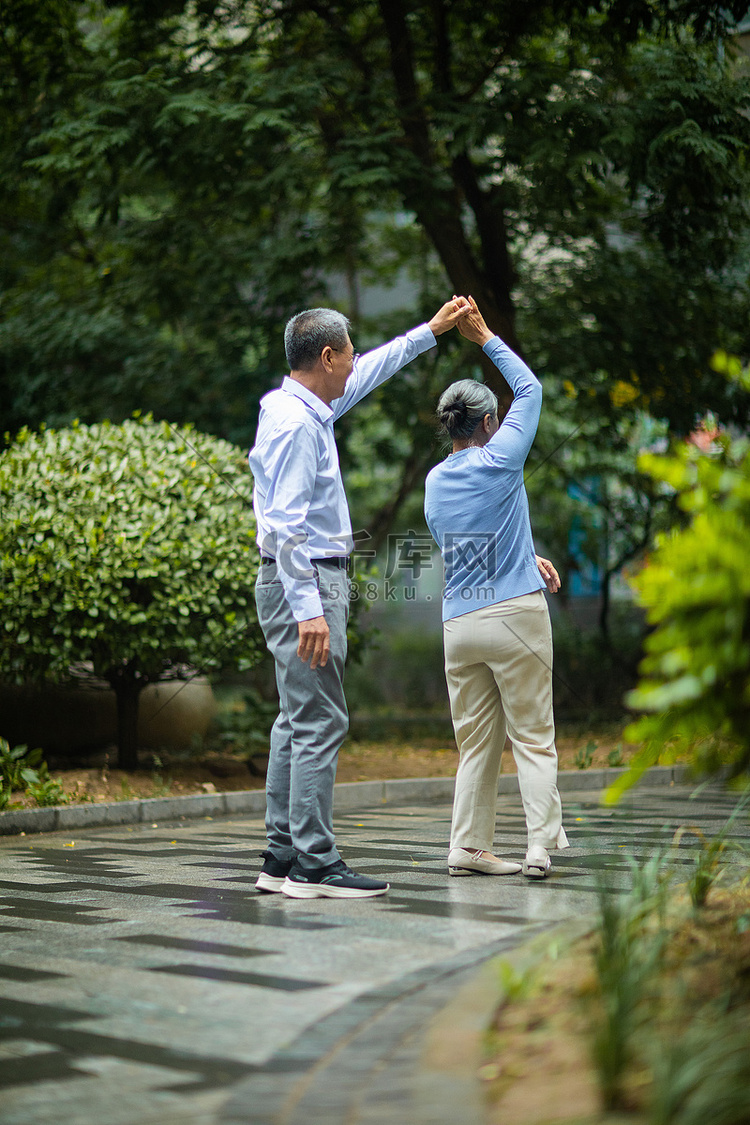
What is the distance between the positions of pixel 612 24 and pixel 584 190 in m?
1.28

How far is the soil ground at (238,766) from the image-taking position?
846 cm

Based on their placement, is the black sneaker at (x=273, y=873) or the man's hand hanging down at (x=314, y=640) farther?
the black sneaker at (x=273, y=873)

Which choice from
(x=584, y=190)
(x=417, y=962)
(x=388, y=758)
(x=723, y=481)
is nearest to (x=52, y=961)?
(x=417, y=962)

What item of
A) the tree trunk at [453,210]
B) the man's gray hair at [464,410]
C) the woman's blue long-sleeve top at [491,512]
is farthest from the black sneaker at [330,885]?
the tree trunk at [453,210]

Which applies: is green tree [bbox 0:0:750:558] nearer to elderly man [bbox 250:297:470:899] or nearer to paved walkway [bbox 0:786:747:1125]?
elderly man [bbox 250:297:470:899]

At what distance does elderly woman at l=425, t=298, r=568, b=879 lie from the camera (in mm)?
5164

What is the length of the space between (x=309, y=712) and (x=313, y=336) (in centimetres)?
151

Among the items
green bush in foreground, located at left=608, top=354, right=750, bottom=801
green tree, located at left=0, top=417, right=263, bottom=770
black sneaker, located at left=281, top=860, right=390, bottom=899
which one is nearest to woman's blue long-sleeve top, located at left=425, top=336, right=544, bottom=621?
black sneaker, located at left=281, top=860, right=390, bottom=899

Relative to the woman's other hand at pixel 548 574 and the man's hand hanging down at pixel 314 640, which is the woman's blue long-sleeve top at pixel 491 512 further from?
the man's hand hanging down at pixel 314 640

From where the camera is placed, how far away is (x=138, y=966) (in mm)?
3777

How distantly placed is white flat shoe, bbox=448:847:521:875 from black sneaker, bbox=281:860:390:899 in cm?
51

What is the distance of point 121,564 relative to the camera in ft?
27.4

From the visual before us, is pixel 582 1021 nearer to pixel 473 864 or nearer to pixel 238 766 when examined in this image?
pixel 473 864

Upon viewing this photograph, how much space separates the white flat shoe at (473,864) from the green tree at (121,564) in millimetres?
3577
